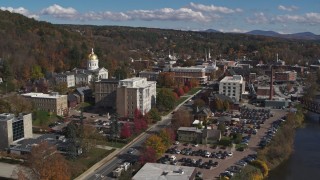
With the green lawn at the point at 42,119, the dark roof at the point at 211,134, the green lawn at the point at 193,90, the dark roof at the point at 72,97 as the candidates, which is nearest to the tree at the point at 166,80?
the green lawn at the point at 193,90

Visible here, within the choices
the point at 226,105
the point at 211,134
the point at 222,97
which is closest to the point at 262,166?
the point at 211,134

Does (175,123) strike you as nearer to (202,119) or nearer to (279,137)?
(202,119)

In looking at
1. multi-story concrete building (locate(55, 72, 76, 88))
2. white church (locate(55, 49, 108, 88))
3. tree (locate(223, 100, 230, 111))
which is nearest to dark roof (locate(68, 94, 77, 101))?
multi-story concrete building (locate(55, 72, 76, 88))

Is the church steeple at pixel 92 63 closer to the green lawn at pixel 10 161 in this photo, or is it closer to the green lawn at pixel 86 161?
the green lawn at pixel 86 161

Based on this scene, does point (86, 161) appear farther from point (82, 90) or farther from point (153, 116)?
point (82, 90)

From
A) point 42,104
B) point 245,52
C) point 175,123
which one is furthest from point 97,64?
point 245,52

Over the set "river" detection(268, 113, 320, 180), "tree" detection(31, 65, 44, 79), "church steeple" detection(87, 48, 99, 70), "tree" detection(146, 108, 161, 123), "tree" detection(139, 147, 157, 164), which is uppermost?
"church steeple" detection(87, 48, 99, 70)

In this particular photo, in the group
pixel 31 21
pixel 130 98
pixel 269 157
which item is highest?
pixel 31 21

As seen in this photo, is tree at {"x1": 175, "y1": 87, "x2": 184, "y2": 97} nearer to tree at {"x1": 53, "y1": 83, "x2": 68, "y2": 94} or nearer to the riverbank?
tree at {"x1": 53, "y1": 83, "x2": 68, "y2": 94}
